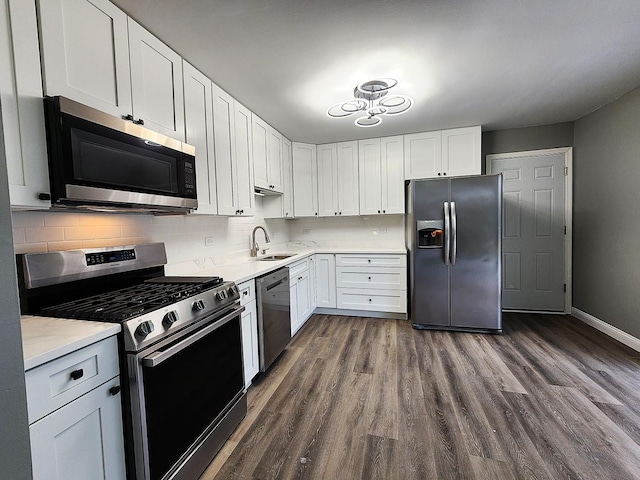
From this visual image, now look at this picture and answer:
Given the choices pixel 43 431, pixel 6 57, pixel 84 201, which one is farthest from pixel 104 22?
pixel 43 431

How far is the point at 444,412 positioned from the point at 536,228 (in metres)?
3.00

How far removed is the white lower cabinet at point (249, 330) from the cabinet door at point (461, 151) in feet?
9.35

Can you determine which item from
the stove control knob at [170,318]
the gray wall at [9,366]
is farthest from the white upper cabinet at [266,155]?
the gray wall at [9,366]

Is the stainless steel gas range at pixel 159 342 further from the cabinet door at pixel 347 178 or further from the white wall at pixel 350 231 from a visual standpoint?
the white wall at pixel 350 231

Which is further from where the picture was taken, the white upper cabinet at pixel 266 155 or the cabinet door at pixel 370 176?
the cabinet door at pixel 370 176

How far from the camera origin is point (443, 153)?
358 cm

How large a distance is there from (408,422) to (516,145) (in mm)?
3654

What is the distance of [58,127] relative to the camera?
1.16 m

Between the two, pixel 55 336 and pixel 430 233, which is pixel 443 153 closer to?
pixel 430 233

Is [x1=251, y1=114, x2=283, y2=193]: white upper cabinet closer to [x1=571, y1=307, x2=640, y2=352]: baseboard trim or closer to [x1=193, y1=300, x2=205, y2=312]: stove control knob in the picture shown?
[x1=193, y1=300, x2=205, y2=312]: stove control knob

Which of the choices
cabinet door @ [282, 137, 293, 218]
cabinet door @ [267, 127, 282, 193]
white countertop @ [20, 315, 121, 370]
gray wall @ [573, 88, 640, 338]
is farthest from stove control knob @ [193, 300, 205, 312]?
gray wall @ [573, 88, 640, 338]

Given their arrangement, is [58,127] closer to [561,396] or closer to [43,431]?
[43,431]

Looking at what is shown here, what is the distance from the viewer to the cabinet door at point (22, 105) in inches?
40.7

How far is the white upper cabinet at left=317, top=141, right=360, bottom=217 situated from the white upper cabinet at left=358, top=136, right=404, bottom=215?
0.10 meters
